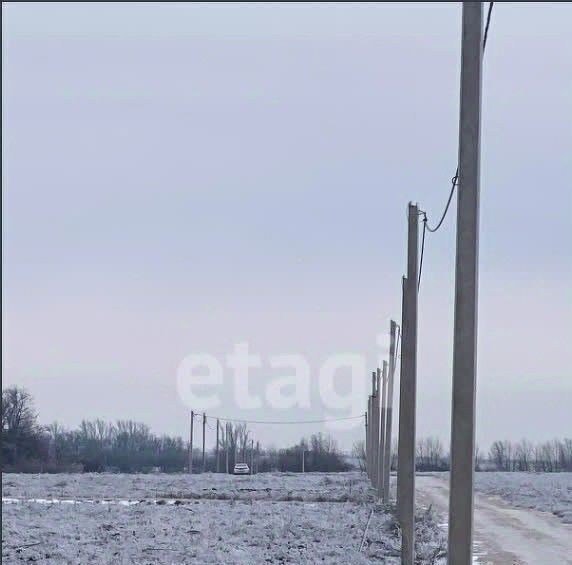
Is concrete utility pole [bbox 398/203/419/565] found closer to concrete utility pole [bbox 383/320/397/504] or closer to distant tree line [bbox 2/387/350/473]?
concrete utility pole [bbox 383/320/397/504]

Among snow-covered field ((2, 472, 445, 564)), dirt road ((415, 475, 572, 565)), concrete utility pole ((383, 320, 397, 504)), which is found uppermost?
concrete utility pole ((383, 320, 397, 504))

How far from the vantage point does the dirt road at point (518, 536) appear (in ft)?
68.8

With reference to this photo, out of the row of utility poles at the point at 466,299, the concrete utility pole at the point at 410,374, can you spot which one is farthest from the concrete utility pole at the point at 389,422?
the row of utility poles at the point at 466,299

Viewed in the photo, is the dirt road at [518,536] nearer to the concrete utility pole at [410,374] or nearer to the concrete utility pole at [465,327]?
the concrete utility pole at [410,374]

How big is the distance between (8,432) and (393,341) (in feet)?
191

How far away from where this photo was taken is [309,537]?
22078 mm

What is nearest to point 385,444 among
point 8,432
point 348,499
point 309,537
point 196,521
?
point 348,499

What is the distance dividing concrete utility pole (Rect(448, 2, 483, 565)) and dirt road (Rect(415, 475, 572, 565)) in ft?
32.0

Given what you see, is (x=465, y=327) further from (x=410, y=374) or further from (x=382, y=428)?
(x=382, y=428)

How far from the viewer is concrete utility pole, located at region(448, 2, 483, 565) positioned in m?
10.3

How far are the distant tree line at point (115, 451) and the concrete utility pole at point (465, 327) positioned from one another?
54015mm

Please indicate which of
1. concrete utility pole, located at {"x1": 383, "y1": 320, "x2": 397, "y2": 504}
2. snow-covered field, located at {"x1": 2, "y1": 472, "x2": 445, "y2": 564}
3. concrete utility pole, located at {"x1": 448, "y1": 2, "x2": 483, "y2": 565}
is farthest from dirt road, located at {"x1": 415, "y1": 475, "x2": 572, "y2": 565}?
concrete utility pole, located at {"x1": 448, "y1": 2, "x2": 483, "y2": 565}

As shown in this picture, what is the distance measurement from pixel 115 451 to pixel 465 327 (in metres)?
118

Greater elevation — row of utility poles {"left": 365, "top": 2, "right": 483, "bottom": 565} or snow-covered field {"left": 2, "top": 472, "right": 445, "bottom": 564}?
row of utility poles {"left": 365, "top": 2, "right": 483, "bottom": 565}
